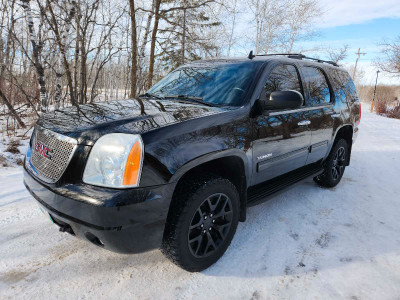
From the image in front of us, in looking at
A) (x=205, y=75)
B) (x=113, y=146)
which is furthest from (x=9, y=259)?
(x=205, y=75)

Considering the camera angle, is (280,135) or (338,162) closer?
(280,135)

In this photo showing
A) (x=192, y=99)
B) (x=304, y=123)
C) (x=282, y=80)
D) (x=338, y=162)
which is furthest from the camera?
(x=338, y=162)

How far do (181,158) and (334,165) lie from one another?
3281 millimetres

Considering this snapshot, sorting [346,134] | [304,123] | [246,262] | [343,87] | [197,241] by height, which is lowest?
[246,262]

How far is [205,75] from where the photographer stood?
2994 millimetres

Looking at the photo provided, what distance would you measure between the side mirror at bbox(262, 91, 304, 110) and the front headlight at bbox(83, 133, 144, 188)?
1361 mm

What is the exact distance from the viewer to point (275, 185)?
2.90 meters

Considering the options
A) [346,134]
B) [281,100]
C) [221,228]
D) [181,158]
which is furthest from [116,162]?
[346,134]

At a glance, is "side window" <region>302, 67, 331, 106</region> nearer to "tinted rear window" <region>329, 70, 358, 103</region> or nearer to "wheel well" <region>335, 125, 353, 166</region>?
"tinted rear window" <region>329, 70, 358, 103</region>

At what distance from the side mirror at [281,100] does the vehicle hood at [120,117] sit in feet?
1.59

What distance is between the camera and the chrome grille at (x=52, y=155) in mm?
1783

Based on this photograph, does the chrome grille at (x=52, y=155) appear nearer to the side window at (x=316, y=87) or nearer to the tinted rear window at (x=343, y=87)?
the side window at (x=316, y=87)

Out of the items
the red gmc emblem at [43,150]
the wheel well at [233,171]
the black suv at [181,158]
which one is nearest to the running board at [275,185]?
the black suv at [181,158]

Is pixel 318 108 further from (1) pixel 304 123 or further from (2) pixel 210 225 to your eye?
(2) pixel 210 225
